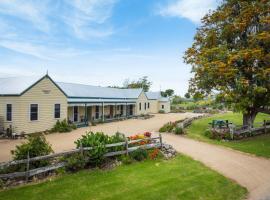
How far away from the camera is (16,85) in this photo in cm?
2081

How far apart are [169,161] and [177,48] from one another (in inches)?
644

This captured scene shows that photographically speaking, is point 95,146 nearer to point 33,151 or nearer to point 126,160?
point 126,160

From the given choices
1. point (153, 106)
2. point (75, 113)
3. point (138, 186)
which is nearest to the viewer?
point (138, 186)

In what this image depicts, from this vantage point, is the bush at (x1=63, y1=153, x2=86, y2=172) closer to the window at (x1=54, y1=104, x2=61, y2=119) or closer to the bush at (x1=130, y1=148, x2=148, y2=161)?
the bush at (x1=130, y1=148, x2=148, y2=161)

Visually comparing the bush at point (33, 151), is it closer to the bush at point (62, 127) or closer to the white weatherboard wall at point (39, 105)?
the white weatherboard wall at point (39, 105)

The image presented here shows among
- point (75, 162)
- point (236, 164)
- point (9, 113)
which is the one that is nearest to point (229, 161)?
point (236, 164)

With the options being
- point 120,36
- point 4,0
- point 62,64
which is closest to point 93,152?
point 4,0

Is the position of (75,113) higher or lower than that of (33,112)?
lower

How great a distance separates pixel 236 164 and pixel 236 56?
967 cm

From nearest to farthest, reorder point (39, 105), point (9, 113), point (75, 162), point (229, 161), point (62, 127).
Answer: point (75, 162) < point (229, 161) < point (9, 113) < point (39, 105) < point (62, 127)

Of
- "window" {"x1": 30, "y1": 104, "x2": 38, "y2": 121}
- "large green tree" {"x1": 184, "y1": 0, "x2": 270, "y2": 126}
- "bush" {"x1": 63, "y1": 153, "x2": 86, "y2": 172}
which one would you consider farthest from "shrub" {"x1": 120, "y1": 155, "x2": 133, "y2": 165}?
"window" {"x1": 30, "y1": 104, "x2": 38, "y2": 121}

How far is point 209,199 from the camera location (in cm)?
A: 801

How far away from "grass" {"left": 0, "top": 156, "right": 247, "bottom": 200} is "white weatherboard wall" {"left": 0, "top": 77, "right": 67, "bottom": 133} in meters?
11.5

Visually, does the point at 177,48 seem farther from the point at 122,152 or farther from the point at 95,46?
the point at 122,152
